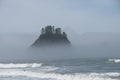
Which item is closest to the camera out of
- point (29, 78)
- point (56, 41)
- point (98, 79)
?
point (98, 79)

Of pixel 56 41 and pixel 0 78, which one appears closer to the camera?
pixel 0 78

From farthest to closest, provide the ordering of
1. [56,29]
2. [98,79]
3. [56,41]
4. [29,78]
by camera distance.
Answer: [56,41] → [56,29] → [29,78] → [98,79]

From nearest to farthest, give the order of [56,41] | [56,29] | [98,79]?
[98,79] < [56,29] < [56,41]

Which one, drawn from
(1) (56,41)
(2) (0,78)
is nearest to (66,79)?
(2) (0,78)

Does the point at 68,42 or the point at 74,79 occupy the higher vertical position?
the point at 68,42

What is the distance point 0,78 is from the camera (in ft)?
126

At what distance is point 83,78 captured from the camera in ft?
121

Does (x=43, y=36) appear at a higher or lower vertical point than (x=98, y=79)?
higher

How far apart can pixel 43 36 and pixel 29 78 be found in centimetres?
12575

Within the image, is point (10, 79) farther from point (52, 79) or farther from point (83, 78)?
point (83, 78)

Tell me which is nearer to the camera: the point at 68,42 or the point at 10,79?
the point at 10,79

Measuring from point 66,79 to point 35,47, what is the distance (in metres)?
142

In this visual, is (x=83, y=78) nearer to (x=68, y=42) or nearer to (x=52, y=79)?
(x=52, y=79)

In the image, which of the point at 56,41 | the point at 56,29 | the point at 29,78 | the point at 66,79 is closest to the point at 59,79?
the point at 66,79
